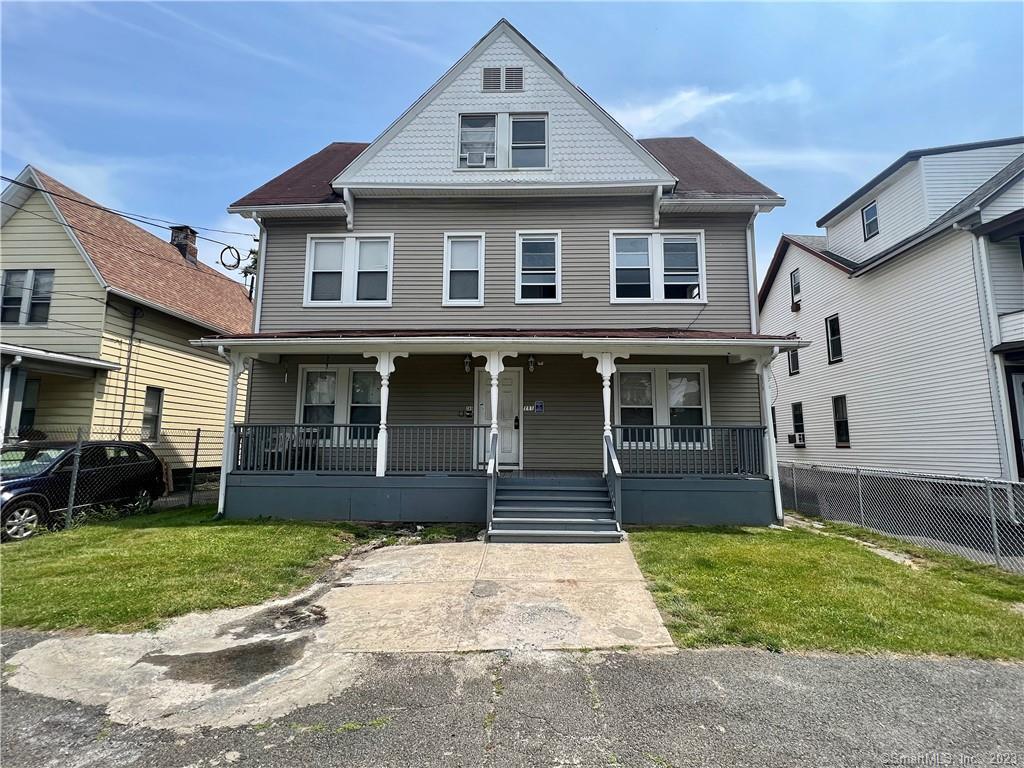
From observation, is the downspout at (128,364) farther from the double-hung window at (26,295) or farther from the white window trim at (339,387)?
the white window trim at (339,387)

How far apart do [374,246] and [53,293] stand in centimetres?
807

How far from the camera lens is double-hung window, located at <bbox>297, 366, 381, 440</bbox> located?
36.3ft

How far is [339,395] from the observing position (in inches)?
437

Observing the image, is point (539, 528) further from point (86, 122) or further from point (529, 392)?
point (86, 122)

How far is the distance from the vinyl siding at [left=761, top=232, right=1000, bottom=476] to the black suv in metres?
18.1

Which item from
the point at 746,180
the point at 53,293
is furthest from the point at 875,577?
the point at 53,293

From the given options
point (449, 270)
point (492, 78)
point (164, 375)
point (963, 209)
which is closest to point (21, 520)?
point (164, 375)

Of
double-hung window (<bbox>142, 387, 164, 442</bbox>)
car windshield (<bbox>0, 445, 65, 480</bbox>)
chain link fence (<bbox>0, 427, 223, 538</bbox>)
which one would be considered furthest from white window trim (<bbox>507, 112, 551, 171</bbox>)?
double-hung window (<bbox>142, 387, 164, 442</bbox>)

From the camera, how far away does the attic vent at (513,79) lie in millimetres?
11904

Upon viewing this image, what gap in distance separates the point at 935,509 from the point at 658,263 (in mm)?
6845

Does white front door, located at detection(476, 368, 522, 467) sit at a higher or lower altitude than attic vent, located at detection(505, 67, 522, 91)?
lower

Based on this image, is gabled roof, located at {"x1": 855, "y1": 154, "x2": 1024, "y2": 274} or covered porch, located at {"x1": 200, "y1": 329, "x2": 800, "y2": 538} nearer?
covered porch, located at {"x1": 200, "y1": 329, "x2": 800, "y2": 538}

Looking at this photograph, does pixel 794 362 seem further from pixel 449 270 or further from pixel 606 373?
pixel 449 270

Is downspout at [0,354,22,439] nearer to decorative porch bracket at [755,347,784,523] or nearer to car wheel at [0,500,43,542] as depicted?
car wheel at [0,500,43,542]
